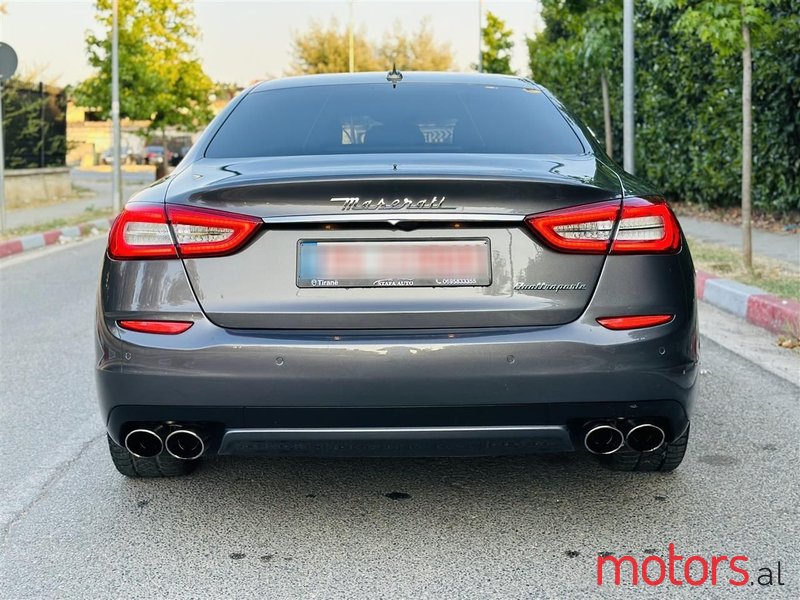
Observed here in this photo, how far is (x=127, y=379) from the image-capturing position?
10.8 ft

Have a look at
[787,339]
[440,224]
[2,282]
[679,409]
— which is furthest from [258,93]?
[2,282]

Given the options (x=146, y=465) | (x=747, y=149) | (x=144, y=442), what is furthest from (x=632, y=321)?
(x=747, y=149)

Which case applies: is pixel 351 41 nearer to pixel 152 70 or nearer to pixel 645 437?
pixel 152 70

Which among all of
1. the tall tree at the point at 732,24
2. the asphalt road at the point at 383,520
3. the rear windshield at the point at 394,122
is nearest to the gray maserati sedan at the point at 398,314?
the asphalt road at the point at 383,520

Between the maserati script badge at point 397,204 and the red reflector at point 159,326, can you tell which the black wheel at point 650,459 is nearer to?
the maserati script badge at point 397,204

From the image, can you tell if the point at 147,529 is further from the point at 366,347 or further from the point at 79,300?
the point at 79,300

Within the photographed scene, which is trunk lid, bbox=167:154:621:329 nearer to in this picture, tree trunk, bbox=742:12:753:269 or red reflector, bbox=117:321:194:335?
red reflector, bbox=117:321:194:335

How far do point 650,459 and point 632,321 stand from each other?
0.89 meters

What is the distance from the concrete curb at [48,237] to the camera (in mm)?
14141

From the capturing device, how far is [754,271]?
31.6 feet

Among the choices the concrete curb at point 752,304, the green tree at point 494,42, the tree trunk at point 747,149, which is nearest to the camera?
the concrete curb at point 752,304

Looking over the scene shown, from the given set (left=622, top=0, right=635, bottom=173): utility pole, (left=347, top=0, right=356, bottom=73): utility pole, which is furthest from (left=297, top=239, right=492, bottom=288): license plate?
(left=347, top=0, right=356, bottom=73): utility pole

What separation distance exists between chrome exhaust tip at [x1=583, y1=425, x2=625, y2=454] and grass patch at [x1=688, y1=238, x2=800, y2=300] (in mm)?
4983

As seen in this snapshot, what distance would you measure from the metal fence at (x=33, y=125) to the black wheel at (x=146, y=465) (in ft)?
64.9
